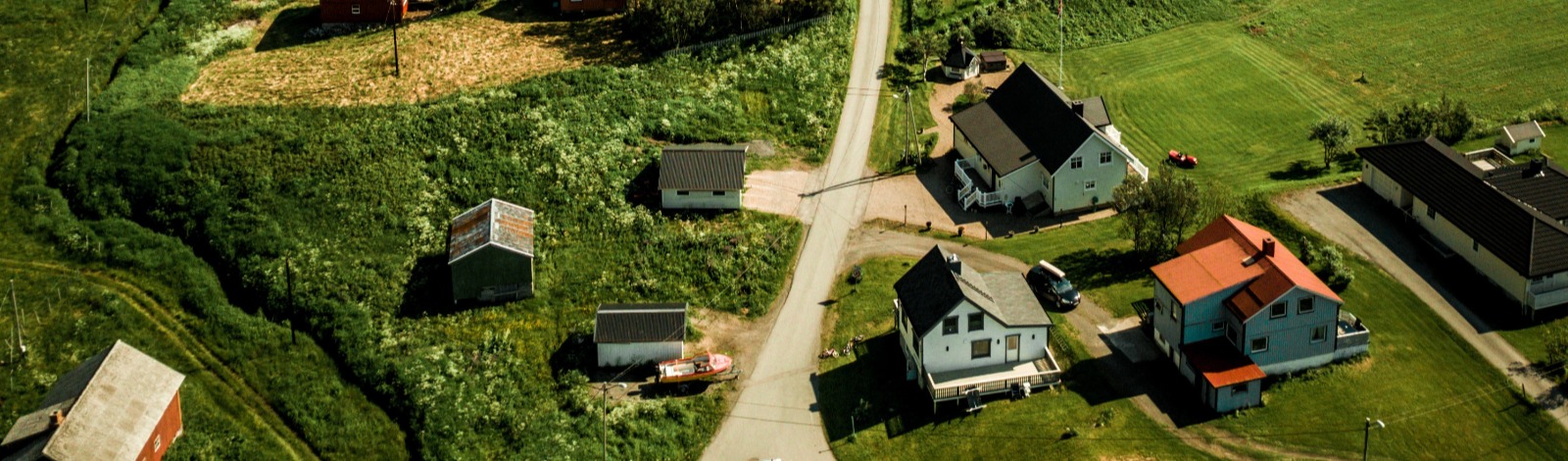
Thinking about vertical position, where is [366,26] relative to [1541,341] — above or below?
above

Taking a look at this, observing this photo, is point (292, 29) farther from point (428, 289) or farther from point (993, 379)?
point (993, 379)

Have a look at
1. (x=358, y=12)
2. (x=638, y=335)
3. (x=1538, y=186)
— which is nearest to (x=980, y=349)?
(x=638, y=335)

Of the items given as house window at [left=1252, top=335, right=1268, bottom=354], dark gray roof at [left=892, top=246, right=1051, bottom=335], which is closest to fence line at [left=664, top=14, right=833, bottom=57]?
dark gray roof at [left=892, top=246, right=1051, bottom=335]

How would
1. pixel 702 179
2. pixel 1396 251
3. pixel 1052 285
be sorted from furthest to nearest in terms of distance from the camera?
1. pixel 702 179
2. pixel 1396 251
3. pixel 1052 285

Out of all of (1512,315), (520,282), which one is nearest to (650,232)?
(520,282)

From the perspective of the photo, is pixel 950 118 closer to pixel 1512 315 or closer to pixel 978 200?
pixel 978 200
